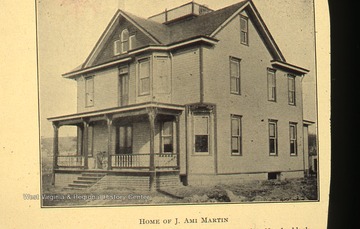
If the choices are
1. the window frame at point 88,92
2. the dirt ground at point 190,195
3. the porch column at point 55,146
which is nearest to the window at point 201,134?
Answer: the dirt ground at point 190,195

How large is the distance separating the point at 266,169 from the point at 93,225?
1575 millimetres

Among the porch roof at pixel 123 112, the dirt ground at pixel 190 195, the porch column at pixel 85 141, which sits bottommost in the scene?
the dirt ground at pixel 190 195

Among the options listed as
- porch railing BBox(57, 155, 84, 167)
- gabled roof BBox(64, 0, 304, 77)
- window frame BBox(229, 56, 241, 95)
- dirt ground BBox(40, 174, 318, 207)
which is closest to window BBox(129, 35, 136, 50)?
gabled roof BBox(64, 0, 304, 77)

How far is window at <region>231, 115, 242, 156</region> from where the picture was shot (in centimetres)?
546

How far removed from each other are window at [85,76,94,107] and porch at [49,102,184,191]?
0.44ft

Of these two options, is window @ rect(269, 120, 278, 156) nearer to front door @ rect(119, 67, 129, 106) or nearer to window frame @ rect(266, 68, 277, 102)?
window frame @ rect(266, 68, 277, 102)

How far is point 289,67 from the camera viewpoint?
17.4ft

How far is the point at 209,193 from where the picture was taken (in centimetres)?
484

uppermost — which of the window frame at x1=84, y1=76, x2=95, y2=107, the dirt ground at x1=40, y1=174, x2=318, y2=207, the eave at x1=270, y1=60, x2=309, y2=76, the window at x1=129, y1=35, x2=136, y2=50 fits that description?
the window at x1=129, y1=35, x2=136, y2=50

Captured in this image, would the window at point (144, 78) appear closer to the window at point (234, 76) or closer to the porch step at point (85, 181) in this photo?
the window at point (234, 76)

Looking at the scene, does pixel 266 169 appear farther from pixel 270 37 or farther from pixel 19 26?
pixel 19 26

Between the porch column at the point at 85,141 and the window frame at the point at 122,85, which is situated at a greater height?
the window frame at the point at 122,85

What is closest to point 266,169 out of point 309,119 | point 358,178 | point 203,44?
point 309,119

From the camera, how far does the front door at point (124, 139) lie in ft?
19.5
